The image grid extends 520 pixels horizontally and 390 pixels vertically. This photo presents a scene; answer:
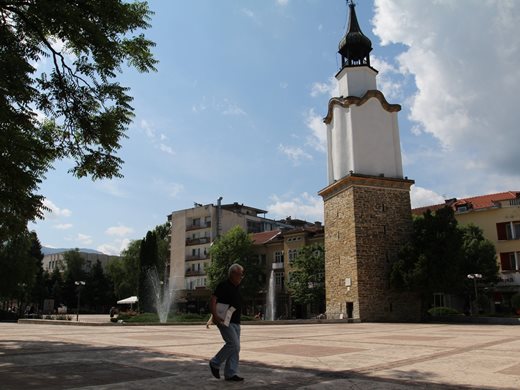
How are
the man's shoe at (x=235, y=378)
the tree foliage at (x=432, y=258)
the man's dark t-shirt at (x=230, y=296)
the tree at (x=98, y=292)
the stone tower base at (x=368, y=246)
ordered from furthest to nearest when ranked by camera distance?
the tree at (x=98, y=292)
the stone tower base at (x=368, y=246)
the tree foliage at (x=432, y=258)
the man's dark t-shirt at (x=230, y=296)
the man's shoe at (x=235, y=378)

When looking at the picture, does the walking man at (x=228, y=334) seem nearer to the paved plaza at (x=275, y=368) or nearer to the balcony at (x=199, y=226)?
the paved plaza at (x=275, y=368)

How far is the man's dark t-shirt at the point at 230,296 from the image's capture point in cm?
613

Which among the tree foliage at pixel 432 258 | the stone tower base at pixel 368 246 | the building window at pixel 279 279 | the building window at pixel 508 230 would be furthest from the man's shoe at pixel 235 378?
the building window at pixel 279 279

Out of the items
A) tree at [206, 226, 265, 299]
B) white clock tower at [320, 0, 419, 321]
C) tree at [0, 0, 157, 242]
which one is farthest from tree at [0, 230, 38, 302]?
tree at [0, 0, 157, 242]

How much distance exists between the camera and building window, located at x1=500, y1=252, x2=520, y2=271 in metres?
39.5

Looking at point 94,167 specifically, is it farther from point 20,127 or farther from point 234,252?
point 234,252

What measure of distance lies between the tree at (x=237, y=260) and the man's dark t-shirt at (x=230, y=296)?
42.8 meters

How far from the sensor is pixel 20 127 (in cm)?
859

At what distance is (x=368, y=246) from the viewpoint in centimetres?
3206

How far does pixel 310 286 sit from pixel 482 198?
770 inches

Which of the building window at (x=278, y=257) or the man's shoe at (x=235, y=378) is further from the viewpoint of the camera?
the building window at (x=278, y=257)

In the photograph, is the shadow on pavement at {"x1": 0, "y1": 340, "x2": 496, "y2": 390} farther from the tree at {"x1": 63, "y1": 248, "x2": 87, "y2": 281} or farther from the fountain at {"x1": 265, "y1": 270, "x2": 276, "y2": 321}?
the tree at {"x1": 63, "y1": 248, "x2": 87, "y2": 281}

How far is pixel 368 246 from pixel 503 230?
1653 centimetres

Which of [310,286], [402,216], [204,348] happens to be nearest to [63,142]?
[204,348]
